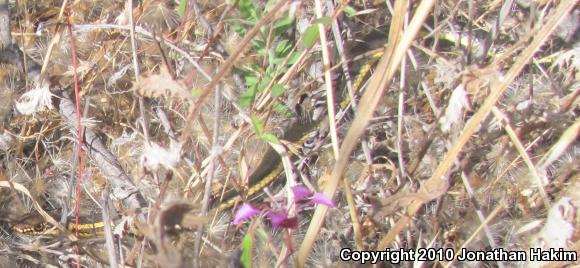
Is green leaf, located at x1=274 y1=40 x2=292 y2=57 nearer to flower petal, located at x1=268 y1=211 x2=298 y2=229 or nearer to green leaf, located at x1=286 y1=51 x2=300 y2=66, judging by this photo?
green leaf, located at x1=286 y1=51 x2=300 y2=66

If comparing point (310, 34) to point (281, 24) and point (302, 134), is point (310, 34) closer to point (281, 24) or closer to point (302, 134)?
point (281, 24)

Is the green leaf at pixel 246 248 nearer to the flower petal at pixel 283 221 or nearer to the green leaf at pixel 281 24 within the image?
the flower petal at pixel 283 221

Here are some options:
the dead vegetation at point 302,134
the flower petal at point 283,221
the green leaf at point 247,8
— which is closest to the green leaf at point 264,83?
the dead vegetation at point 302,134

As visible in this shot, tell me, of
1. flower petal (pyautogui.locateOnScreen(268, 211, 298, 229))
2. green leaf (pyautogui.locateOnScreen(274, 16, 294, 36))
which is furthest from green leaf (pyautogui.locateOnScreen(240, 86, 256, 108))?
flower petal (pyautogui.locateOnScreen(268, 211, 298, 229))

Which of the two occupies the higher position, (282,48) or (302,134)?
(282,48)

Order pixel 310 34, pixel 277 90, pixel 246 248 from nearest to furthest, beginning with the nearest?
1. pixel 246 248
2. pixel 310 34
3. pixel 277 90

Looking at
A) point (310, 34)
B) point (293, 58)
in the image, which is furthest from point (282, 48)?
point (310, 34)

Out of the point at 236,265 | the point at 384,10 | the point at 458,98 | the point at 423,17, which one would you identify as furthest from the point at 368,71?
the point at 236,265

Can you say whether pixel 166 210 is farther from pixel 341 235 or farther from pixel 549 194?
pixel 549 194

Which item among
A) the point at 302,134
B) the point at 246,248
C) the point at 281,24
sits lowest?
the point at 302,134

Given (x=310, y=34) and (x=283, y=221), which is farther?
(x=310, y=34)
